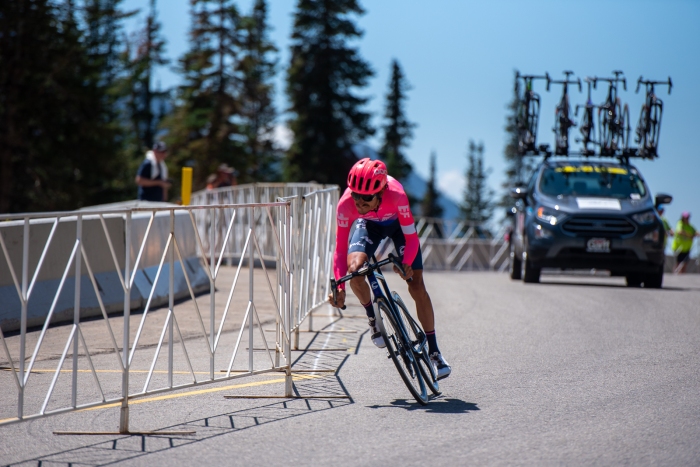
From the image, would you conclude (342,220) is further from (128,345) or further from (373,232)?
(128,345)

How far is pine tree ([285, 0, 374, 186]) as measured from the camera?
161 ft

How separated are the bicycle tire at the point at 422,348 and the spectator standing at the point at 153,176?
904 centimetres

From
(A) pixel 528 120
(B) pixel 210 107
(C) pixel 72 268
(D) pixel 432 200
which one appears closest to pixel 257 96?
(B) pixel 210 107

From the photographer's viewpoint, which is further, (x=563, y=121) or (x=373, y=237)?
(x=563, y=121)

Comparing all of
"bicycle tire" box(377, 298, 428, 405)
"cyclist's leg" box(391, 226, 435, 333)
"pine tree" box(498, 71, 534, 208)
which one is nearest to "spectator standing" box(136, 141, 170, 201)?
"cyclist's leg" box(391, 226, 435, 333)

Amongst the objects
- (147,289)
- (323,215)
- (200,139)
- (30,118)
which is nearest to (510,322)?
(323,215)

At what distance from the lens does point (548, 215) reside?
1584cm

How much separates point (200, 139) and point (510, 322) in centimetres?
4056

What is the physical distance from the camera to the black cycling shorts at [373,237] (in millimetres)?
6998

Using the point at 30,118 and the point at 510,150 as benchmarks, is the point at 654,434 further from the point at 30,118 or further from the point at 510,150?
the point at 510,150

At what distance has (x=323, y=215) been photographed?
10203 millimetres

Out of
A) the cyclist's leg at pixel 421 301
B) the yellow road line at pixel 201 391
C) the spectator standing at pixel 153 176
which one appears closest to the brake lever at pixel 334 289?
the cyclist's leg at pixel 421 301

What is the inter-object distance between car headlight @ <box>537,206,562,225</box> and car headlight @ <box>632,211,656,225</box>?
128 cm

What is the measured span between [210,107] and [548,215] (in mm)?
36712
